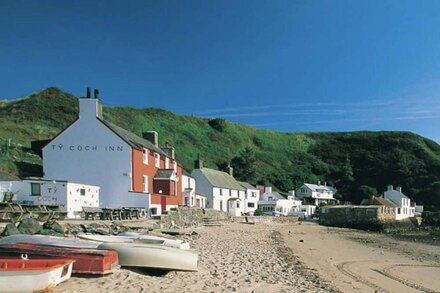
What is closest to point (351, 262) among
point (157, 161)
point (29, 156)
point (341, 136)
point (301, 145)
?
point (157, 161)

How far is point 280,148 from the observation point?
137 m

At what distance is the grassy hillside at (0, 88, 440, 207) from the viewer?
298 ft

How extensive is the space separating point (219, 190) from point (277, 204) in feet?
58.0

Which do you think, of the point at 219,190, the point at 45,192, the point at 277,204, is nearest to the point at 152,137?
the point at 219,190

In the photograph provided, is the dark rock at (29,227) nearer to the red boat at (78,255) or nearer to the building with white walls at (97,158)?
the red boat at (78,255)

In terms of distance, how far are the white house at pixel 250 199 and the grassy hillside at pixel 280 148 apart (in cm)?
1429

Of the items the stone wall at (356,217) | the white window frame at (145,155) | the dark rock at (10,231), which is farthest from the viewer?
the stone wall at (356,217)

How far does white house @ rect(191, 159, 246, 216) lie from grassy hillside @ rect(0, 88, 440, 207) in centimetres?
2160

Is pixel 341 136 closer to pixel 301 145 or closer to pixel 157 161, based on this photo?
pixel 301 145

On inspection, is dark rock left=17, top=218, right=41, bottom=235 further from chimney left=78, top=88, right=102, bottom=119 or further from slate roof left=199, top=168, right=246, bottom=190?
slate roof left=199, top=168, right=246, bottom=190

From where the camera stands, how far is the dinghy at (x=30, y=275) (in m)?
7.95

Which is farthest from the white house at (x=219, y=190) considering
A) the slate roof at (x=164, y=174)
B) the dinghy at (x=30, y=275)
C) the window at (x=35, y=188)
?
the dinghy at (x=30, y=275)

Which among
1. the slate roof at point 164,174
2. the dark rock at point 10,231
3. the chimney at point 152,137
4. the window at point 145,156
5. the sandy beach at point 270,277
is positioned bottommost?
the sandy beach at point 270,277

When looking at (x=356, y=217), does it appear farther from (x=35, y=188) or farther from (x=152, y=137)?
(x=35, y=188)
